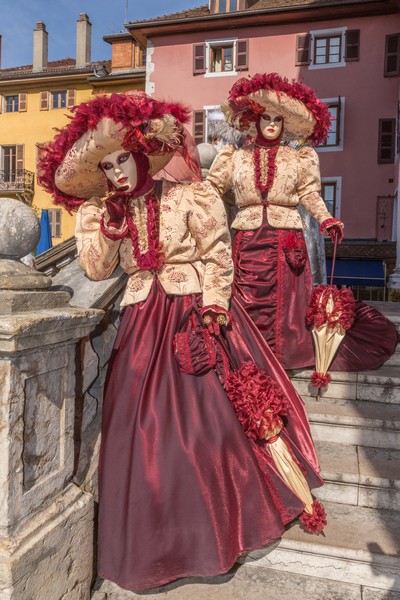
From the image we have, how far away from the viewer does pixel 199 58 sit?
762 inches

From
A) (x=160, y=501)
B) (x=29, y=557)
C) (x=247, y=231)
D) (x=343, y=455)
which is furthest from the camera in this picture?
(x=247, y=231)

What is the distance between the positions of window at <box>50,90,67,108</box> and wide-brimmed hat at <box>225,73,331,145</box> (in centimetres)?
2432

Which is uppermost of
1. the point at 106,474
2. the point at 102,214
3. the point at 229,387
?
the point at 102,214

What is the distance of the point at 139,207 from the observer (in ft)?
8.35

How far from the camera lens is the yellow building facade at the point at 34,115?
2470 cm

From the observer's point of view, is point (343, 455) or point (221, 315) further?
point (343, 455)

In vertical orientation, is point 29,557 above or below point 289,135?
below

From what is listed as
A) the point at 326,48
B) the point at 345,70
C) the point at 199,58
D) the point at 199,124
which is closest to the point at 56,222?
the point at 199,124

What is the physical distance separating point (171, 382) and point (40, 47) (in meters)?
28.9

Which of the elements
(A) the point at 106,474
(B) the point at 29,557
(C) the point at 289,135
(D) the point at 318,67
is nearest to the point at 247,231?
(C) the point at 289,135

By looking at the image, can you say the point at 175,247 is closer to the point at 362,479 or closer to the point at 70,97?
the point at 362,479

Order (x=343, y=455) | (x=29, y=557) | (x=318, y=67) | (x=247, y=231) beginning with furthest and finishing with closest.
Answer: (x=318, y=67)
(x=247, y=231)
(x=343, y=455)
(x=29, y=557)

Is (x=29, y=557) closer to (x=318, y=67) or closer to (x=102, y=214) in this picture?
(x=102, y=214)

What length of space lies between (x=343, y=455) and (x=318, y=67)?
18416 millimetres
